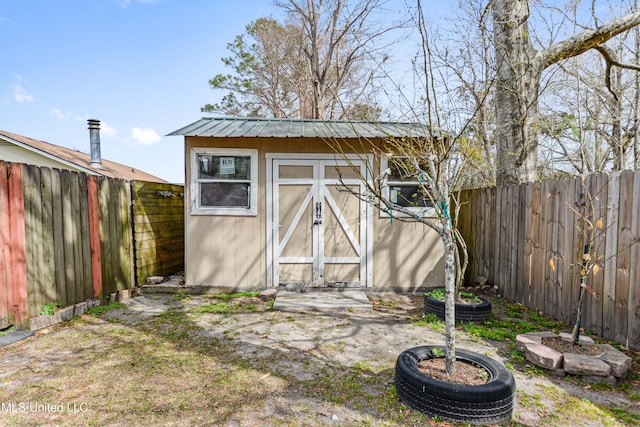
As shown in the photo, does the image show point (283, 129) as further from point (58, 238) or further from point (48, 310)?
point (48, 310)

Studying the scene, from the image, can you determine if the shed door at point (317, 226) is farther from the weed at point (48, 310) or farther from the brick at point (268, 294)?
the weed at point (48, 310)

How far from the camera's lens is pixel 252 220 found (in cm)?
536

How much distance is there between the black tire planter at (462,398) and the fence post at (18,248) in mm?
3952

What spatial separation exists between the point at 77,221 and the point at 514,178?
6.50m

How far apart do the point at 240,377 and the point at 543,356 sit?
251cm

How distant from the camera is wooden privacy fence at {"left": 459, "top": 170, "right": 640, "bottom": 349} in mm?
3041

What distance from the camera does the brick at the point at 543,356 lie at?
2.65 m

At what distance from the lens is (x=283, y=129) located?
5.36 meters

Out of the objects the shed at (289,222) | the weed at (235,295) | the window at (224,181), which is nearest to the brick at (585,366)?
the shed at (289,222)

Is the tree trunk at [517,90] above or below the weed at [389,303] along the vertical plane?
above

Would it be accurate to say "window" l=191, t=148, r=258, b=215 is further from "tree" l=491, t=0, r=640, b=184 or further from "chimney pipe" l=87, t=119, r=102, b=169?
"chimney pipe" l=87, t=119, r=102, b=169

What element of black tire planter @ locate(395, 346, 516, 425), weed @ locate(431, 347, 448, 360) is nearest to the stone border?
black tire planter @ locate(395, 346, 516, 425)

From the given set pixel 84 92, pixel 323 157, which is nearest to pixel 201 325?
pixel 323 157

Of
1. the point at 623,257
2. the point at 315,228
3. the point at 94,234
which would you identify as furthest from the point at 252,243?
the point at 623,257
